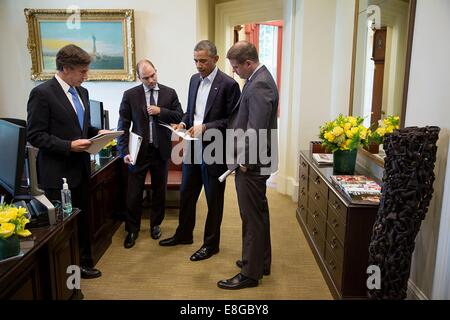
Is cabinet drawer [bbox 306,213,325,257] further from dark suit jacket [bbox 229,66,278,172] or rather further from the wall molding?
dark suit jacket [bbox 229,66,278,172]

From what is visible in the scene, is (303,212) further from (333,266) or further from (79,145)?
(79,145)

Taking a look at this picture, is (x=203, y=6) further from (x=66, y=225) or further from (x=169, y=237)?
(x=66, y=225)

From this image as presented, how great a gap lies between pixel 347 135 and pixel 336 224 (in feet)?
2.47

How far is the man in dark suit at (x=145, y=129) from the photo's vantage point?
330 cm

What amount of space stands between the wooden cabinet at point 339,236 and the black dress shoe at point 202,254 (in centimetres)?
89

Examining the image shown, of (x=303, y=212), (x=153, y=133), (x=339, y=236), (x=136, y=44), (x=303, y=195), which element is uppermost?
(x=136, y=44)

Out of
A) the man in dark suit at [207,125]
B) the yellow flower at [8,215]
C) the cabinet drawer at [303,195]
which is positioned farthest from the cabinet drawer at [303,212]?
the yellow flower at [8,215]

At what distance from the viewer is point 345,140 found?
299cm

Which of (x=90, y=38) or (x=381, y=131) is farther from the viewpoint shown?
(x=90, y=38)

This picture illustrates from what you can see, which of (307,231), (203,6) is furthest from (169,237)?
(203,6)

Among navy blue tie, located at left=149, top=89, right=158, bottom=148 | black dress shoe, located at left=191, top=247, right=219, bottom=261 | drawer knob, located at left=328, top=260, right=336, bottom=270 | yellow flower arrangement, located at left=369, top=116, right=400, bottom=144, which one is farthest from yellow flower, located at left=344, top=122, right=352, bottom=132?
navy blue tie, located at left=149, top=89, right=158, bottom=148

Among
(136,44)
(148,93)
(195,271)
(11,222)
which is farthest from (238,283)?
(136,44)

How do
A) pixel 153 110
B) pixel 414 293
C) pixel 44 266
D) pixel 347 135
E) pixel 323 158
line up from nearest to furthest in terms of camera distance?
pixel 44 266, pixel 414 293, pixel 347 135, pixel 153 110, pixel 323 158

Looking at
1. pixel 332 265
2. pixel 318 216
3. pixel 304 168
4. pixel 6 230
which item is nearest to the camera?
pixel 6 230
